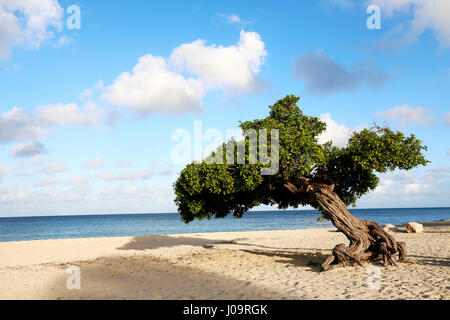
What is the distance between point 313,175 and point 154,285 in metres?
9.48

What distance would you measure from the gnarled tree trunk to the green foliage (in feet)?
3.32

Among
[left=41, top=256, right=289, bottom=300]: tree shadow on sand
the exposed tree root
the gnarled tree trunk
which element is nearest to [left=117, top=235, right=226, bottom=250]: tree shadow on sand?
[left=41, top=256, right=289, bottom=300]: tree shadow on sand

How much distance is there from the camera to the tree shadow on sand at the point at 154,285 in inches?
420

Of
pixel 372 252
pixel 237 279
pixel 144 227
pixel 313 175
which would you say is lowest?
pixel 144 227

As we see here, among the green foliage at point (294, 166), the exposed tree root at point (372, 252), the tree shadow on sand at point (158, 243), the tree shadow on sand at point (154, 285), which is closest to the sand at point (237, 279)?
the tree shadow on sand at point (154, 285)

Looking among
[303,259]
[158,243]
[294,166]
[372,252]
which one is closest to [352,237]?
[372,252]

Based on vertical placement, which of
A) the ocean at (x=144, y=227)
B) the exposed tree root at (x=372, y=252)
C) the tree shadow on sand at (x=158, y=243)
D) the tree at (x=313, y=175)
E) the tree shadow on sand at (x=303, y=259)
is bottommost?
the ocean at (x=144, y=227)

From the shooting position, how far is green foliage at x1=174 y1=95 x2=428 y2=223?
13.3 m

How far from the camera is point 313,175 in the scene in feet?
54.1

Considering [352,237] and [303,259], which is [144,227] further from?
[352,237]

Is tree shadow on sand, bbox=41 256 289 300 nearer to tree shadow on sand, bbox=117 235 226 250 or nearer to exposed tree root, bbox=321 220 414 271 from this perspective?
exposed tree root, bbox=321 220 414 271

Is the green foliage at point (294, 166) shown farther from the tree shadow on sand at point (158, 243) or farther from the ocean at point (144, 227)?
the ocean at point (144, 227)
